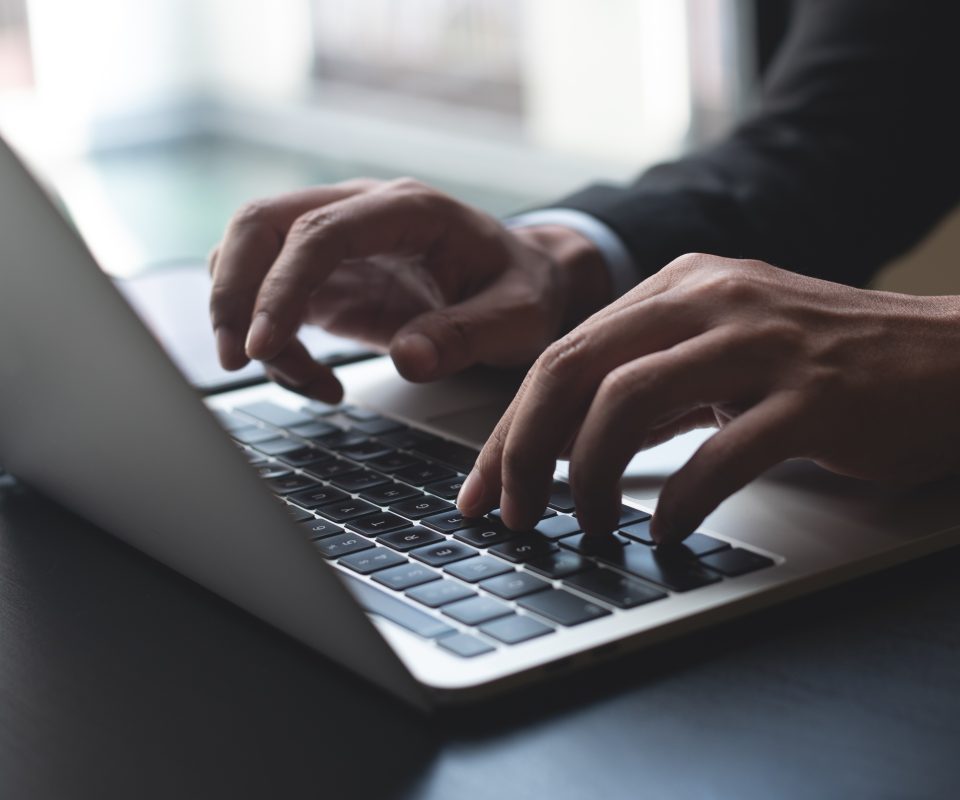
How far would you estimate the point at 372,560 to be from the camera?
0.51 meters

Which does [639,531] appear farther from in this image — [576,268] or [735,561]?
[576,268]

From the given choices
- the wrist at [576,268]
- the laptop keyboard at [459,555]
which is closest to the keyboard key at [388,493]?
the laptop keyboard at [459,555]

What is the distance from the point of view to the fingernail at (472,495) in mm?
550

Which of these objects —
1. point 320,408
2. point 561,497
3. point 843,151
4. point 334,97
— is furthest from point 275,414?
point 334,97

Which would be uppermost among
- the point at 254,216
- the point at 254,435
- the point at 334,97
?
the point at 254,216

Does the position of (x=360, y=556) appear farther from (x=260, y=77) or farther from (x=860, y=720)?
(x=260, y=77)

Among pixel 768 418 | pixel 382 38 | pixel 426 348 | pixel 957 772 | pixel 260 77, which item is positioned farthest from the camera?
pixel 260 77

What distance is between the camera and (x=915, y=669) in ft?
1.43

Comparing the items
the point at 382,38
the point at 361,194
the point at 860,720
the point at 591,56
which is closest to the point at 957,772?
the point at 860,720

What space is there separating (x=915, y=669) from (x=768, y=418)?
0.11m

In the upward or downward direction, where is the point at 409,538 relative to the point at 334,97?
upward

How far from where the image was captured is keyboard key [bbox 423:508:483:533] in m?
0.54

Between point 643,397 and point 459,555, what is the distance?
0.31 ft

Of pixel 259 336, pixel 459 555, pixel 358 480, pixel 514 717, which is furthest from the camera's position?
pixel 259 336
